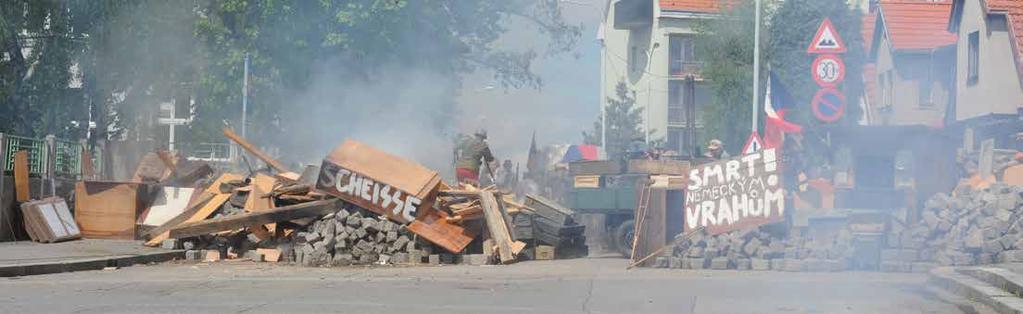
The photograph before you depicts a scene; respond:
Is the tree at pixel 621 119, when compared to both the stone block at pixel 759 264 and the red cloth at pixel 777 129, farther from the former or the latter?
the stone block at pixel 759 264

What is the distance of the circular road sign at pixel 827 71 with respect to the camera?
20.5m

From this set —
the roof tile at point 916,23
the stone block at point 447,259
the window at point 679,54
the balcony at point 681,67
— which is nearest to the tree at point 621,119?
the balcony at point 681,67

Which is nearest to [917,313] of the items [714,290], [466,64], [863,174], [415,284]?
[714,290]

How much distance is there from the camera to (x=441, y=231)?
16.8 meters

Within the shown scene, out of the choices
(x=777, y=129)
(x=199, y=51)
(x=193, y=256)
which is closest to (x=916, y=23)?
(x=777, y=129)

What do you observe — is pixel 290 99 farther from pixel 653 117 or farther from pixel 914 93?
pixel 653 117

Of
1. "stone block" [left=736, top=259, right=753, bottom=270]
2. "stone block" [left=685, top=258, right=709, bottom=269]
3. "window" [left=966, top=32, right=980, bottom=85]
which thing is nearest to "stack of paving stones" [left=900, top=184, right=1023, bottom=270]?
"stone block" [left=736, top=259, right=753, bottom=270]

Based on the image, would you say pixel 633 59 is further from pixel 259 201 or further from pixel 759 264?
pixel 759 264

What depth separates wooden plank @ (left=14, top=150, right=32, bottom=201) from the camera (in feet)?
65.4

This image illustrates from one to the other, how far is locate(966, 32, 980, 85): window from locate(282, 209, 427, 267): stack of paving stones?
1772 centimetres

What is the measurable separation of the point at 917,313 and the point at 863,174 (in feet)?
20.5

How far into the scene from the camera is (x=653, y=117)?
59.7 meters

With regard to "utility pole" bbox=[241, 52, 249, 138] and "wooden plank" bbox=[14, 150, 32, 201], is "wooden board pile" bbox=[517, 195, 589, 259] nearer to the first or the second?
"wooden plank" bbox=[14, 150, 32, 201]

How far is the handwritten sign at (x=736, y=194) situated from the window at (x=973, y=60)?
1592 centimetres
